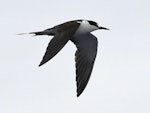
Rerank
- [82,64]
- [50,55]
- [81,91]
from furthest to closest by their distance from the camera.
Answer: [82,64], [81,91], [50,55]

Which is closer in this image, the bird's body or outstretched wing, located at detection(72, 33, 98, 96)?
the bird's body

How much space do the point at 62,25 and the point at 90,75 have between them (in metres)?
2.08

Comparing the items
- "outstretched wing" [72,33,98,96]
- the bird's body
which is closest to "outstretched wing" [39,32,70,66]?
the bird's body

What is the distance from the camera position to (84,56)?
18.8m

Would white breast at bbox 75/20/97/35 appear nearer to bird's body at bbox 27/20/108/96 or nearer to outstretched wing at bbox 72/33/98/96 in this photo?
bird's body at bbox 27/20/108/96

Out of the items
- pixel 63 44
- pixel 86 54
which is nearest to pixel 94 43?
pixel 86 54

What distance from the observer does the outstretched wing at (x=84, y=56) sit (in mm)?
17750

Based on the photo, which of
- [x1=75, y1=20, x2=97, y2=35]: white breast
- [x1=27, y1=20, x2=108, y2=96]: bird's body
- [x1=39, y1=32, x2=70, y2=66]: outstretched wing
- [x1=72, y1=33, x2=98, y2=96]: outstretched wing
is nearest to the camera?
[x1=39, y1=32, x2=70, y2=66]: outstretched wing

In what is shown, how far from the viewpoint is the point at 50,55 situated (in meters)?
15.0

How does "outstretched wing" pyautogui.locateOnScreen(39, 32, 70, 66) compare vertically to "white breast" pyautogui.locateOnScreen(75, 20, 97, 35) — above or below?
below

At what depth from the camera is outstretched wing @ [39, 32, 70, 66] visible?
14938mm

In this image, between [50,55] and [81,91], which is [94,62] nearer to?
[81,91]

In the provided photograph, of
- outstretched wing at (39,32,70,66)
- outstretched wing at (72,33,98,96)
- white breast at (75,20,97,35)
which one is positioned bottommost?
outstretched wing at (72,33,98,96)

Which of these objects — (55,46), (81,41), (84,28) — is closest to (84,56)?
(81,41)
